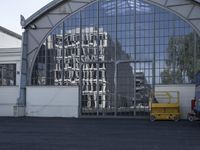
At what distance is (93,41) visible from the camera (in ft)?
123

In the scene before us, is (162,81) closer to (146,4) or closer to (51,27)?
(146,4)

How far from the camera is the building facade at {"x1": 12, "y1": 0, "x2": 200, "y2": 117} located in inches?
1380

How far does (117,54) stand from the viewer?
37.0m

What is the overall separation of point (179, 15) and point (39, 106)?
14288 millimetres

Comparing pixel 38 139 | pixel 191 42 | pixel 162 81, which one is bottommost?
pixel 38 139

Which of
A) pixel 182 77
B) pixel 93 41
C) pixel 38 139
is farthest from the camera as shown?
pixel 93 41

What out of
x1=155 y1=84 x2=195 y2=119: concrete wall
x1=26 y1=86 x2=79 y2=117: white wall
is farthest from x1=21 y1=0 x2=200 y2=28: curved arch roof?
x1=155 y1=84 x2=195 y2=119: concrete wall

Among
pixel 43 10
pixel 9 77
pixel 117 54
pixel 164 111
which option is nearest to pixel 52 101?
pixel 9 77

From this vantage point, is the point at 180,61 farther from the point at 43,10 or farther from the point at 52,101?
the point at 43,10

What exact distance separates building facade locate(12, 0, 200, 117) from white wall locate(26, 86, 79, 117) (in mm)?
354

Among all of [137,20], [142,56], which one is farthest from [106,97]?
[137,20]

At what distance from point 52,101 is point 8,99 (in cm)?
462

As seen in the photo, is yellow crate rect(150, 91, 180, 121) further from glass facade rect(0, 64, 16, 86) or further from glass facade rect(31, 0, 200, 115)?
glass facade rect(0, 64, 16, 86)

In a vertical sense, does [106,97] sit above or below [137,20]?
below
